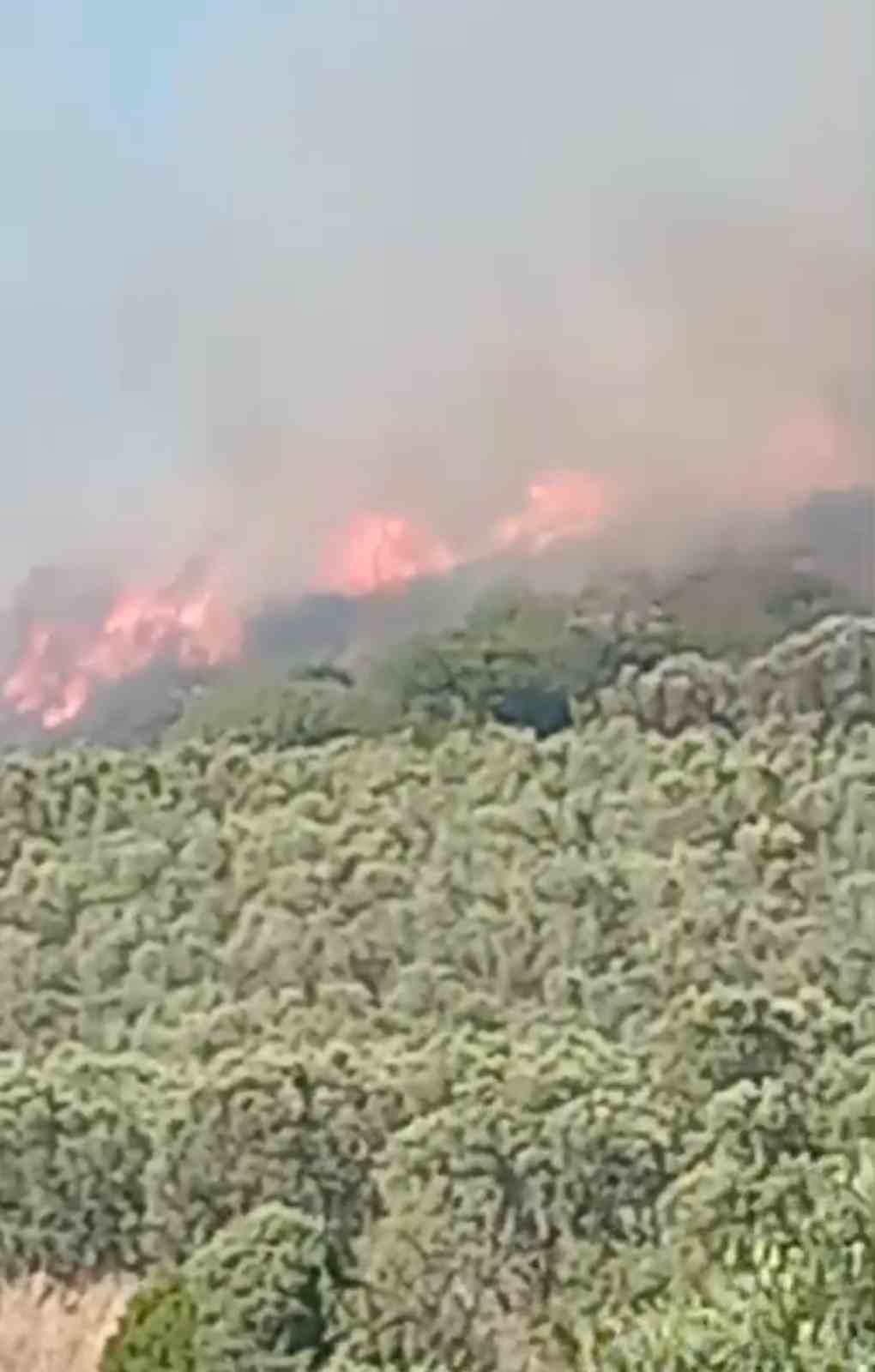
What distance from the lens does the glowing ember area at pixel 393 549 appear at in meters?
2.85

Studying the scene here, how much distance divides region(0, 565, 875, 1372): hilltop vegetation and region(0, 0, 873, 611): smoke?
147mm

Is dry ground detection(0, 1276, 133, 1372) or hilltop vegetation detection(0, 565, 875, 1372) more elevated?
hilltop vegetation detection(0, 565, 875, 1372)

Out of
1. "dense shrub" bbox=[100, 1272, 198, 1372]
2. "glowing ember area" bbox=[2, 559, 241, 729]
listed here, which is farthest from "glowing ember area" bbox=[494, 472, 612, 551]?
"dense shrub" bbox=[100, 1272, 198, 1372]

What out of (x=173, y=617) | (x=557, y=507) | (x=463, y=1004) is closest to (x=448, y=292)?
(x=557, y=507)

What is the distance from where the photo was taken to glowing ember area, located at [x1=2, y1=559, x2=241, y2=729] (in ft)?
9.39

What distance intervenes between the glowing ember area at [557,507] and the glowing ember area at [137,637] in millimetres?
263

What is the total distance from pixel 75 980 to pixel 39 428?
483mm

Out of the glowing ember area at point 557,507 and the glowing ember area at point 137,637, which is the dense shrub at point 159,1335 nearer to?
the glowing ember area at point 137,637

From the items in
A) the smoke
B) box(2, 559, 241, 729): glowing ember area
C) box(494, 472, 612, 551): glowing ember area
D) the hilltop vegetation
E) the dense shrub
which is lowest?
the dense shrub

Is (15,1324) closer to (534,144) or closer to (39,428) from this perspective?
(39,428)

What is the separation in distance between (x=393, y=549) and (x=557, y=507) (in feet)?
0.48

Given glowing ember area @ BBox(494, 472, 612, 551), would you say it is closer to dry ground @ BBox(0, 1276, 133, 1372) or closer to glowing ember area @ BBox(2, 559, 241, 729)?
glowing ember area @ BBox(2, 559, 241, 729)

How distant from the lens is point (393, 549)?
9.37 feet

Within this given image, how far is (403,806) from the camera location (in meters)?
2.88
